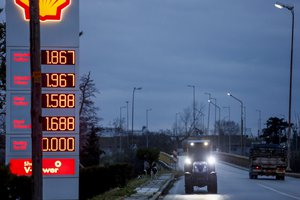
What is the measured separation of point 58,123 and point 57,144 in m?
0.68

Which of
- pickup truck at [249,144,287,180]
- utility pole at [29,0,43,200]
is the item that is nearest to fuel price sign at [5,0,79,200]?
utility pole at [29,0,43,200]

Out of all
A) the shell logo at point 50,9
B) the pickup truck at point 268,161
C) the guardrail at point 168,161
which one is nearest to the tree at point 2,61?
the shell logo at point 50,9

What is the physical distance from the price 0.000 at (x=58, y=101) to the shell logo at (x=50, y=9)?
2.82 meters

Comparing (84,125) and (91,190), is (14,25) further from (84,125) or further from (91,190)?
(84,125)

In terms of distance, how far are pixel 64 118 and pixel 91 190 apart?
635 inches

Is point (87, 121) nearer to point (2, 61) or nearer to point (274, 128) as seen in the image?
point (2, 61)

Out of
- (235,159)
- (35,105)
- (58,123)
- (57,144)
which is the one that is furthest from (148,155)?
(235,159)

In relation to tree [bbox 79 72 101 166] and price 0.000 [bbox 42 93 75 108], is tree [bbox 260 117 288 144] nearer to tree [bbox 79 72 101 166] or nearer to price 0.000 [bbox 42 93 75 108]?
tree [bbox 79 72 101 166]

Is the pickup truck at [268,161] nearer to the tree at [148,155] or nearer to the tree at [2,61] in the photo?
the tree at [148,155]

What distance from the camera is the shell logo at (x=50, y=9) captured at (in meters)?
23.9

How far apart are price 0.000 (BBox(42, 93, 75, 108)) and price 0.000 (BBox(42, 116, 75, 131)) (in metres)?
0.37

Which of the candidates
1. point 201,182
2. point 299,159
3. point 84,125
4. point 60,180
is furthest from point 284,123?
point 60,180

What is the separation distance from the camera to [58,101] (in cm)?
2264

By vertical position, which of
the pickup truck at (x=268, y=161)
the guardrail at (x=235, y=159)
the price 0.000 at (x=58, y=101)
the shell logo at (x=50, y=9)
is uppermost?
the shell logo at (x=50, y=9)
